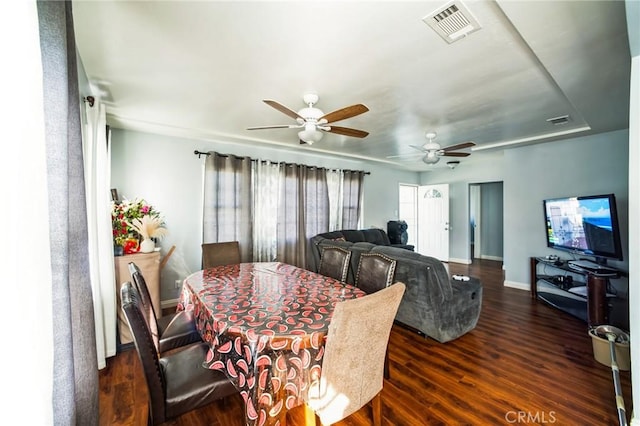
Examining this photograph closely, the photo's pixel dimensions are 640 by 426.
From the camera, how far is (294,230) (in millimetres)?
4777

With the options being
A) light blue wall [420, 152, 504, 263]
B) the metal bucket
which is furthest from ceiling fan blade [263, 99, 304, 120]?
light blue wall [420, 152, 504, 263]

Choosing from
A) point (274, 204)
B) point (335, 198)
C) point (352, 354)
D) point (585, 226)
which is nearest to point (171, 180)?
point (274, 204)

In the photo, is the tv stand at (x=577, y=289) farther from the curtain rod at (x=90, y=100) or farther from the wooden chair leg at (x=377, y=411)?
the curtain rod at (x=90, y=100)

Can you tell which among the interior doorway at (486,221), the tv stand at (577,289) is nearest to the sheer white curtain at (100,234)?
the tv stand at (577,289)

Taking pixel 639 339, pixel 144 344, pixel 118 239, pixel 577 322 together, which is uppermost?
pixel 118 239

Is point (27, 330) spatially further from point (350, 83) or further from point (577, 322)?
point (577, 322)

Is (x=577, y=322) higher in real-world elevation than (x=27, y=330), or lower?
lower

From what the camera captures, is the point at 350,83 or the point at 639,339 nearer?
the point at 639,339

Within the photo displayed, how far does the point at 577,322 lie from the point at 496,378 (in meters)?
1.99

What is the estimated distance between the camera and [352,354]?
125cm

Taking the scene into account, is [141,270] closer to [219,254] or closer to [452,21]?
[219,254]

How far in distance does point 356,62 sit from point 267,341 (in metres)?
2.03

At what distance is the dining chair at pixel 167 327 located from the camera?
5.75 ft

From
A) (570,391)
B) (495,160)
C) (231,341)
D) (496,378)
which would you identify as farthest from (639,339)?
(495,160)
